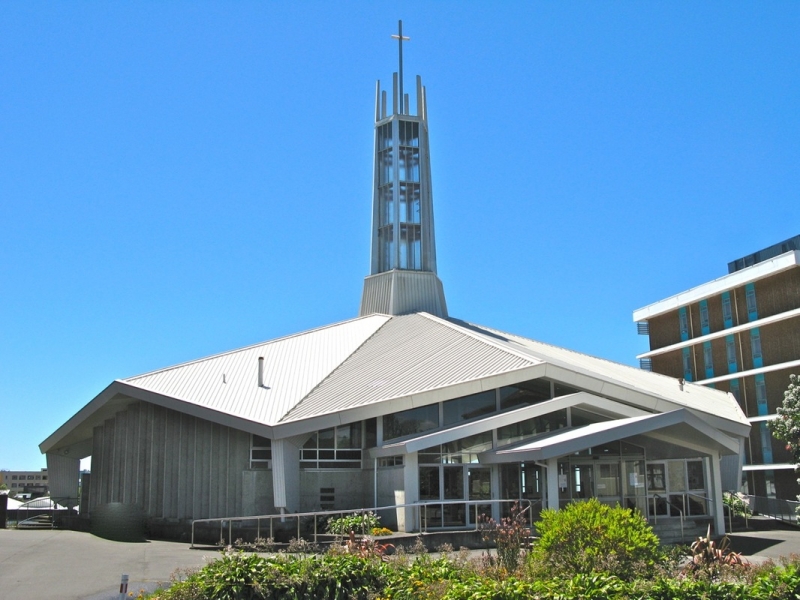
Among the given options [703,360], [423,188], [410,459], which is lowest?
[410,459]

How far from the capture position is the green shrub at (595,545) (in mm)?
12070

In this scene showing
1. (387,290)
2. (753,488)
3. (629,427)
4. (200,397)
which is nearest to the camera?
(629,427)

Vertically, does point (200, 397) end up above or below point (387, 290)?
below

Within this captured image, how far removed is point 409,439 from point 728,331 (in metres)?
29.8

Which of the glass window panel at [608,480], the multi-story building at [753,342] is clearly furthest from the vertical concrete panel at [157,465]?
the multi-story building at [753,342]

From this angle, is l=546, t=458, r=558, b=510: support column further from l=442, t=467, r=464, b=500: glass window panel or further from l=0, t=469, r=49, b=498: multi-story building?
l=0, t=469, r=49, b=498: multi-story building

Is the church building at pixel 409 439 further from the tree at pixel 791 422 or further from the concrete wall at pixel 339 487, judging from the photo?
the tree at pixel 791 422

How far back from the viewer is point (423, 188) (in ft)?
134

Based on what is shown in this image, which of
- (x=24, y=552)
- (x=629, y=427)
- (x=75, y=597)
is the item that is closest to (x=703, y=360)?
(x=629, y=427)

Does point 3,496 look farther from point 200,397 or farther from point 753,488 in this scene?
point 753,488

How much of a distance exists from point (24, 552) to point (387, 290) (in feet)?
72.1

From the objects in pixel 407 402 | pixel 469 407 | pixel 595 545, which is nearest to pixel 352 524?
pixel 407 402

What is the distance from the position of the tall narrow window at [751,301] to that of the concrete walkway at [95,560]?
22998 millimetres

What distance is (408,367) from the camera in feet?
88.9
